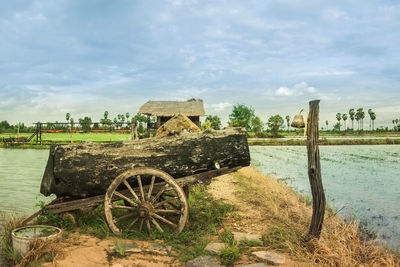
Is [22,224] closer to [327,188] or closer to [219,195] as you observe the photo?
[219,195]

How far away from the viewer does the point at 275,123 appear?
56.9 m

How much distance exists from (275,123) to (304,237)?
53.3 m

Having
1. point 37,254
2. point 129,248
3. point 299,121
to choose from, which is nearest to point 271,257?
point 129,248

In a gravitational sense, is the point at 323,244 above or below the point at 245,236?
Answer: above

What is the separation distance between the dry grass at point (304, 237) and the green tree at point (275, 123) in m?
49.2

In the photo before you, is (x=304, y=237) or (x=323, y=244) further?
(x=304, y=237)

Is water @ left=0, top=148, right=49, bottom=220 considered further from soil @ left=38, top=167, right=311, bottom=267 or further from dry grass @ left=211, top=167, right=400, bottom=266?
dry grass @ left=211, top=167, right=400, bottom=266

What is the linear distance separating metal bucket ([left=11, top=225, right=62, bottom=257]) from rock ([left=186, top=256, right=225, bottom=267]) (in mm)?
2170

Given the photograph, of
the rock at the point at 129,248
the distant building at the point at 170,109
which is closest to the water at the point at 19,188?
the rock at the point at 129,248

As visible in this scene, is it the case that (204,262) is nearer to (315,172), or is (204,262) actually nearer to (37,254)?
(315,172)

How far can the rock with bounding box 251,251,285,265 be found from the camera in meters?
4.49

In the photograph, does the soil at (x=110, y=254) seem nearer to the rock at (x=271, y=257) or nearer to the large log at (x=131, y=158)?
the rock at (x=271, y=257)

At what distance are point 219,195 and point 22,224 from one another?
5.29 meters

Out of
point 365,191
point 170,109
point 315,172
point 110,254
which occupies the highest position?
point 170,109
